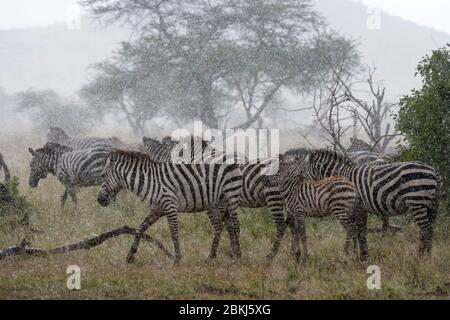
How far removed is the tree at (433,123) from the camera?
950 centimetres

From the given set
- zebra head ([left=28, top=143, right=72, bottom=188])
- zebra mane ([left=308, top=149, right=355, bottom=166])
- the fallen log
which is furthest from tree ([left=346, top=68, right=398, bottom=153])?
zebra head ([left=28, top=143, right=72, bottom=188])

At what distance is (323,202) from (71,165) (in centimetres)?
649

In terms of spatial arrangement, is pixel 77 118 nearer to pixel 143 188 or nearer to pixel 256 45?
pixel 256 45

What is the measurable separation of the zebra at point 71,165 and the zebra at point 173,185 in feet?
12.8

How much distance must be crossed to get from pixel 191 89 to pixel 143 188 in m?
19.8

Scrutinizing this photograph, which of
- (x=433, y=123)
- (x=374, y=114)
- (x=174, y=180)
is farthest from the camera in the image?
(x=374, y=114)

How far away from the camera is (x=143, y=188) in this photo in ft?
27.3

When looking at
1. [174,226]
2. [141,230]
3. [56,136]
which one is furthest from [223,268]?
[56,136]

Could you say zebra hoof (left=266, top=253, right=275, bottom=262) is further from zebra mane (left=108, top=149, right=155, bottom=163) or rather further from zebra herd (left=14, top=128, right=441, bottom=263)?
zebra mane (left=108, top=149, right=155, bottom=163)

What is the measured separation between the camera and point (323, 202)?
8289 millimetres

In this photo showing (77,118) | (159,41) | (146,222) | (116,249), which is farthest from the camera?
(77,118)

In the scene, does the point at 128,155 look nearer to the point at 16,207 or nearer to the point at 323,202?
the point at 323,202

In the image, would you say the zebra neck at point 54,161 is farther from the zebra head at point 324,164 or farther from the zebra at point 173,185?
the zebra head at point 324,164
